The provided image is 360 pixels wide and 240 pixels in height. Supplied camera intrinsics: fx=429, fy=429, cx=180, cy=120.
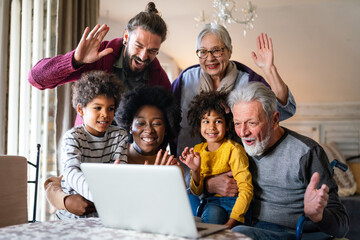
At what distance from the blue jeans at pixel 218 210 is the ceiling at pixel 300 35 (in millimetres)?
2953

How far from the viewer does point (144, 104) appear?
222cm

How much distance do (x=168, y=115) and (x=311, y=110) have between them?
10.6ft

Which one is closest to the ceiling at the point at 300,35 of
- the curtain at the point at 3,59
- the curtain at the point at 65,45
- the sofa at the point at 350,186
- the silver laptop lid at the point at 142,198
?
the sofa at the point at 350,186

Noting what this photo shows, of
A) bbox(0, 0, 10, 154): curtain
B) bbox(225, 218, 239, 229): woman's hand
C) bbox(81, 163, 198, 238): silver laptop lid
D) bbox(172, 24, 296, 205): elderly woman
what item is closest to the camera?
bbox(81, 163, 198, 238): silver laptop lid

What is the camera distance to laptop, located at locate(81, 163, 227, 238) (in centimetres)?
109

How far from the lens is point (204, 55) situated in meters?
2.31

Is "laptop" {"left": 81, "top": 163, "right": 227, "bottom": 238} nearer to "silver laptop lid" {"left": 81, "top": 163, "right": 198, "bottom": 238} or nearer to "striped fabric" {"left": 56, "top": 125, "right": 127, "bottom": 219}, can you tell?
"silver laptop lid" {"left": 81, "top": 163, "right": 198, "bottom": 238}

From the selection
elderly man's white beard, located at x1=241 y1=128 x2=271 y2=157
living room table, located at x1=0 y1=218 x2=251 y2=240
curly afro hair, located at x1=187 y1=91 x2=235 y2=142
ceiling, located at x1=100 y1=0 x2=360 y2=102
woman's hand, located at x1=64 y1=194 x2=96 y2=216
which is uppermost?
ceiling, located at x1=100 y1=0 x2=360 y2=102

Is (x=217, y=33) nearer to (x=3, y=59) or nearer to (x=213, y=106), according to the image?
(x=213, y=106)

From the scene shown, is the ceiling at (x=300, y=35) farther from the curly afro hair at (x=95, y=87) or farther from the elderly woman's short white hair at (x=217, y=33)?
the curly afro hair at (x=95, y=87)

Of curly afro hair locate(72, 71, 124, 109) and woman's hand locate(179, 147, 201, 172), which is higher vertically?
curly afro hair locate(72, 71, 124, 109)

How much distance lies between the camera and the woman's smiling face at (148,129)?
218 cm

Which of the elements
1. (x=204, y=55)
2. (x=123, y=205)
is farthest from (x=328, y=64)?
(x=123, y=205)

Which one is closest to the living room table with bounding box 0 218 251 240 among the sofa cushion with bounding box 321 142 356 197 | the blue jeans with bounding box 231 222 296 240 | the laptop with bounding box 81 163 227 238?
the laptop with bounding box 81 163 227 238
